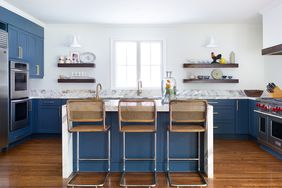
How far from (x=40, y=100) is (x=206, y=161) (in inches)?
156

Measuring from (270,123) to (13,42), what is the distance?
4.74 m

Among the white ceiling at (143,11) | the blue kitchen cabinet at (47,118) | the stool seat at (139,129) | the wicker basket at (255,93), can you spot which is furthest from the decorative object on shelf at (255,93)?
the blue kitchen cabinet at (47,118)

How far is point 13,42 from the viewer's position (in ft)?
16.1

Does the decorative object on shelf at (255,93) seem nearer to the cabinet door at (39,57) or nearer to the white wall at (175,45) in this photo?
the white wall at (175,45)

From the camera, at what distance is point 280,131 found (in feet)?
13.8

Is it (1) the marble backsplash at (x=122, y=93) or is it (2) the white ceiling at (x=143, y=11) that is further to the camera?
(1) the marble backsplash at (x=122, y=93)

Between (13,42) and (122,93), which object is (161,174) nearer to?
(122,93)

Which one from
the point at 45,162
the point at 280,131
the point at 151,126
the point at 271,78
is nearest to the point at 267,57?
the point at 271,78

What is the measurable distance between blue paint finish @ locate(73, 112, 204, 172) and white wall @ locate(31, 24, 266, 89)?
9.48ft

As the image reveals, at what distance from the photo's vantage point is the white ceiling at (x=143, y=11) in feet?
15.1

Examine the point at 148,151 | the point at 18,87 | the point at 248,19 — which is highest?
the point at 248,19

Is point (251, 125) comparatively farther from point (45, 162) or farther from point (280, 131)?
point (45, 162)

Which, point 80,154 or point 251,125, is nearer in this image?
point 80,154

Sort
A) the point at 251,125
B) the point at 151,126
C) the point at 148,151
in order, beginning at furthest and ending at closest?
the point at 251,125
the point at 148,151
the point at 151,126
